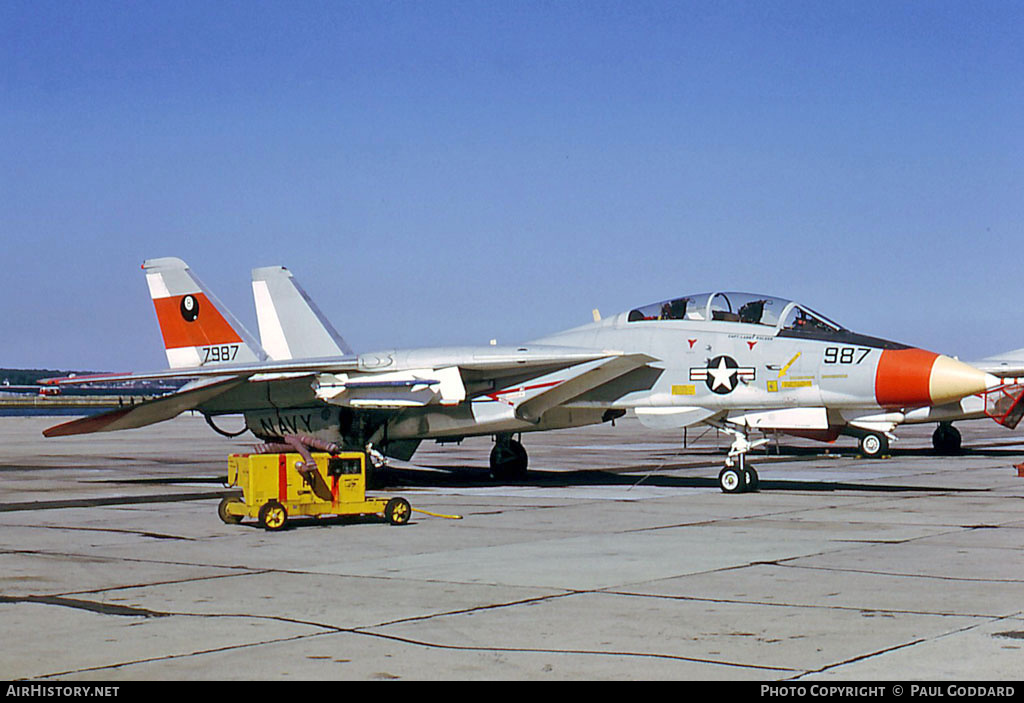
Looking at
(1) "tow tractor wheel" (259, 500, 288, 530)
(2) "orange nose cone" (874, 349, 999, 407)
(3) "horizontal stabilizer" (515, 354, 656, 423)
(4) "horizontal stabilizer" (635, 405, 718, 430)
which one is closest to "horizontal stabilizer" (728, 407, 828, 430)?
(4) "horizontal stabilizer" (635, 405, 718, 430)

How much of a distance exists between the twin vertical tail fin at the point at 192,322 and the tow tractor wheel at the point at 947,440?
668 inches

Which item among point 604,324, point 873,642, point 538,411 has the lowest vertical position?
point 873,642

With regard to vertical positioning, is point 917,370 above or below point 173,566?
above

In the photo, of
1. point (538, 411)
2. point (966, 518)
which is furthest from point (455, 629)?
point (538, 411)

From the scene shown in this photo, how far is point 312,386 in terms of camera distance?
1700 centimetres

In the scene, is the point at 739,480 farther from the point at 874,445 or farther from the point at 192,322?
the point at 874,445

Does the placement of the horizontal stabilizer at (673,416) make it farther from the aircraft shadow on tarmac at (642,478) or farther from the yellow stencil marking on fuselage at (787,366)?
the aircraft shadow on tarmac at (642,478)

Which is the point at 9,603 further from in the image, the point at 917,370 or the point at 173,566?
the point at 917,370

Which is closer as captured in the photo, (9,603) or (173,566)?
(9,603)

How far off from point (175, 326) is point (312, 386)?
3952 millimetres

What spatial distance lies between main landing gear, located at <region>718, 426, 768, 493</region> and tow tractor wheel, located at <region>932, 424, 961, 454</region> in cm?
1377

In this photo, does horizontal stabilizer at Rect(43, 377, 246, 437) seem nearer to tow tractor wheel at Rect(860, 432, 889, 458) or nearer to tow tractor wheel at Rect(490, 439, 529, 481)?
tow tractor wheel at Rect(490, 439, 529, 481)

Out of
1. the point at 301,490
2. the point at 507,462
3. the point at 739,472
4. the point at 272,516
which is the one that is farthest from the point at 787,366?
the point at 272,516

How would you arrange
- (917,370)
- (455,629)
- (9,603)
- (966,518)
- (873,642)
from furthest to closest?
(917,370), (966,518), (9,603), (455,629), (873,642)
